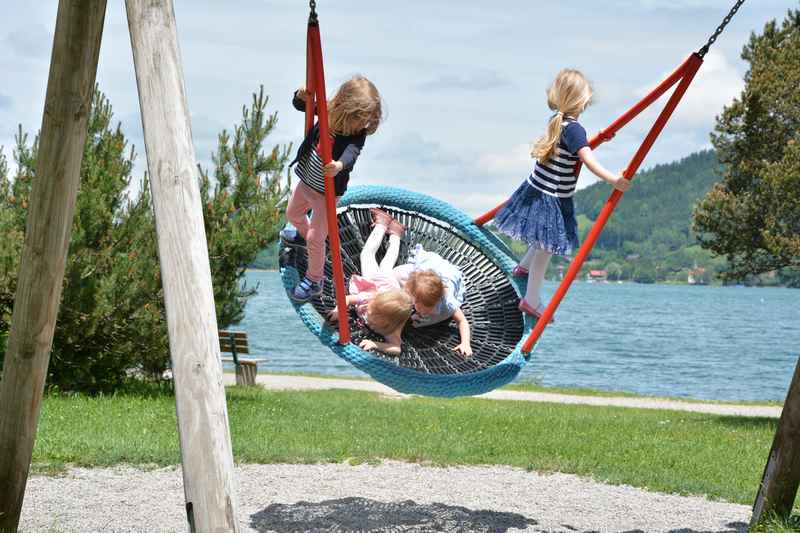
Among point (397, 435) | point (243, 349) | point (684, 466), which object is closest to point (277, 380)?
point (243, 349)

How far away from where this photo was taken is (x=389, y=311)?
4.94 metres

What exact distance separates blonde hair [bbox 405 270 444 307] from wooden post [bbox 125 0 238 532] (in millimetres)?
2156

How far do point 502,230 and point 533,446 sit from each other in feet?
12.7

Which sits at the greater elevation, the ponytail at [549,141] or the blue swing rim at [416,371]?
the ponytail at [549,141]

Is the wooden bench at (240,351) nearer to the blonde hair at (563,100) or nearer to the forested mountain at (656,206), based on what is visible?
the blonde hair at (563,100)

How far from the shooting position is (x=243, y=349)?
1430 centimetres

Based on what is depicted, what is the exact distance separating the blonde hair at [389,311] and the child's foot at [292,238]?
0.53 metres

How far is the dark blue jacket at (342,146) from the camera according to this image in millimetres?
4602

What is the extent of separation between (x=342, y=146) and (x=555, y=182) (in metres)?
1.13

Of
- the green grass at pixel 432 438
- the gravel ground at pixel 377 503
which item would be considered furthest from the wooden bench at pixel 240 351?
the gravel ground at pixel 377 503

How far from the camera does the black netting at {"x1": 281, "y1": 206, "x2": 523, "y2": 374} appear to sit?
509 centimetres

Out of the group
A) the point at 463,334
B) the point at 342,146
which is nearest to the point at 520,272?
the point at 463,334

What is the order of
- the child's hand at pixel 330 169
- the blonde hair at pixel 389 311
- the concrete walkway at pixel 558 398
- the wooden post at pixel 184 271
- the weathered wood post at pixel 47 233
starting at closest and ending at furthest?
the wooden post at pixel 184 271 < the weathered wood post at pixel 47 233 < the child's hand at pixel 330 169 < the blonde hair at pixel 389 311 < the concrete walkway at pixel 558 398

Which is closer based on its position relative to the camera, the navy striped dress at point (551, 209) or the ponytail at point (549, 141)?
the ponytail at point (549, 141)
